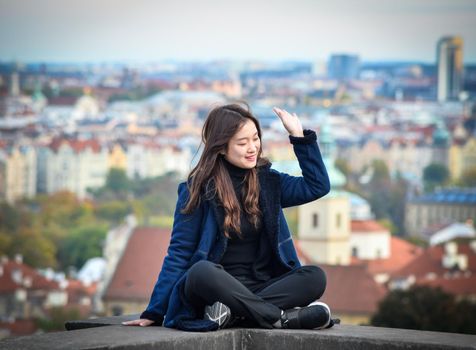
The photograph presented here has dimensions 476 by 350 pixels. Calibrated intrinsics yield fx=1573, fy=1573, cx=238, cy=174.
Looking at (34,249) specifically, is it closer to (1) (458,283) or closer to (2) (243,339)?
(1) (458,283)

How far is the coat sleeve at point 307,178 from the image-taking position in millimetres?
3172

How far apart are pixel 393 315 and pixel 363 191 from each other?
30.9 meters

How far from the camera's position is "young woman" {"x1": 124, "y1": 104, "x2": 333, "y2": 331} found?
3.04 metres

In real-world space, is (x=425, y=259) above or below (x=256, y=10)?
below

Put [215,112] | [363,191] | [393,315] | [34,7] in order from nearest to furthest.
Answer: [215,112] → [393,315] → [363,191] → [34,7]

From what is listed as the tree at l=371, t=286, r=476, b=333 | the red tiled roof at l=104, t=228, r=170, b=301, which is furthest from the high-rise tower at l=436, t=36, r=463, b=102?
the tree at l=371, t=286, r=476, b=333

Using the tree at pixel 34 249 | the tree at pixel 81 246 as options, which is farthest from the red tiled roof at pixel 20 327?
the tree at pixel 81 246

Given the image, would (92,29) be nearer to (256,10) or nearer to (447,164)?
(256,10)

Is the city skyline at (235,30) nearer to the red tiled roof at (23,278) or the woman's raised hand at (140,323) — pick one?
the red tiled roof at (23,278)

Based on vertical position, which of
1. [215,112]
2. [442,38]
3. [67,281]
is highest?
[442,38]

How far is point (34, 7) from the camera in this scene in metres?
70.1

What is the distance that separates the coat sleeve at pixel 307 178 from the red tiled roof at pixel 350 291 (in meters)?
40.2

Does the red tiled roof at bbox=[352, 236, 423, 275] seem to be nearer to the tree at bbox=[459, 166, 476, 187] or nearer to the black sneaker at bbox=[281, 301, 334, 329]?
the tree at bbox=[459, 166, 476, 187]

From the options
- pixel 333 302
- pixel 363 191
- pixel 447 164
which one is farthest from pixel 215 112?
pixel 447 164
